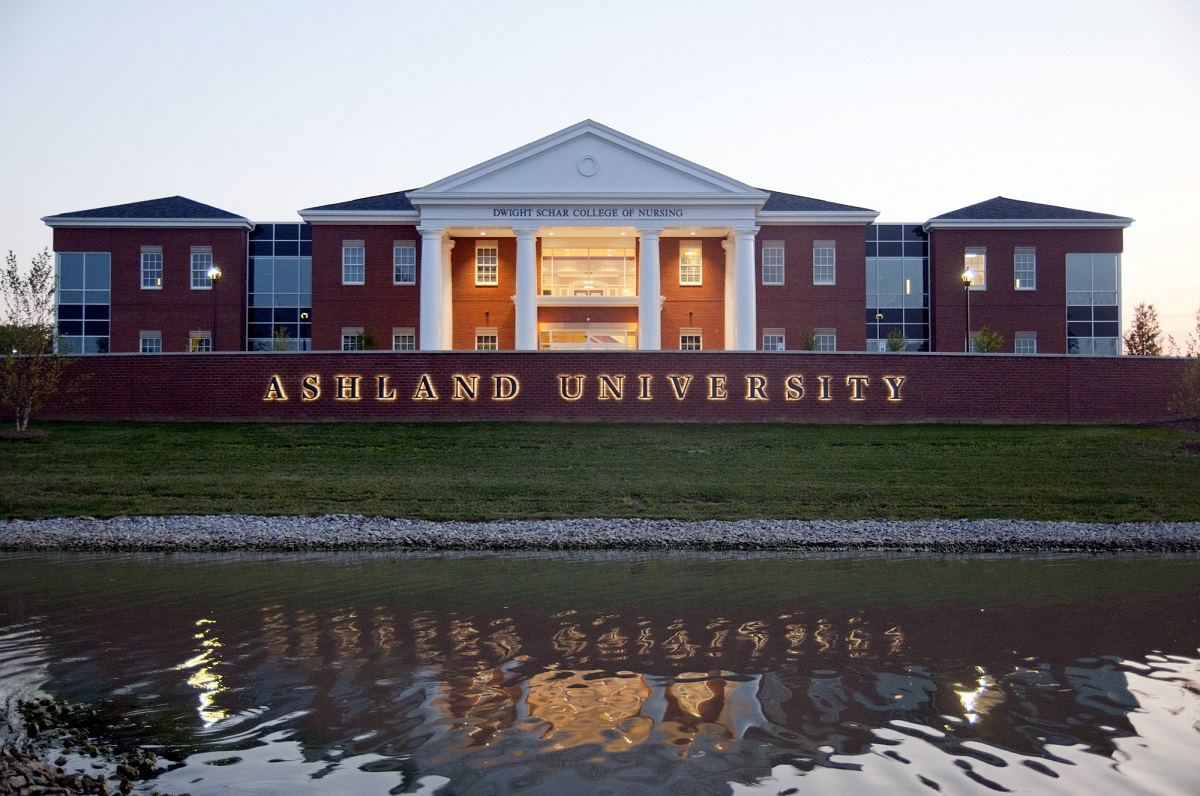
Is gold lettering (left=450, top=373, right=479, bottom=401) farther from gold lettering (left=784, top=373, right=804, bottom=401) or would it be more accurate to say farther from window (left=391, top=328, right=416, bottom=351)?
window (left=391, top=328, right=416, bottom=351)

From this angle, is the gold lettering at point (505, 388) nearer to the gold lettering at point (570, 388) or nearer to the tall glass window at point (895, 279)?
the gold lettering at point (570, 388)

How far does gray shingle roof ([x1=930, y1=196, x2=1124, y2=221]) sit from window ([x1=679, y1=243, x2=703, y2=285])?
11011 millimetres

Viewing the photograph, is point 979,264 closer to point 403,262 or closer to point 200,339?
point 403,262

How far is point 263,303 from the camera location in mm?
45750

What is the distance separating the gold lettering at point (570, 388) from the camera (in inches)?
1142

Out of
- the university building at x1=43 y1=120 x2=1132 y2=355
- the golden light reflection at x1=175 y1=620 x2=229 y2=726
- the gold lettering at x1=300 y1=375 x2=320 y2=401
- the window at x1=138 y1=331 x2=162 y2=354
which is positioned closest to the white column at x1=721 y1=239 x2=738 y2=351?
the university building at x1=43 y1=120 x2=1132 y2=355

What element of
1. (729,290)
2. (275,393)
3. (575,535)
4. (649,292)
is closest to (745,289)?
(729,290)

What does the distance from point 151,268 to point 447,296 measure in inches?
538

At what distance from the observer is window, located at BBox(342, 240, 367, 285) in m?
42.9

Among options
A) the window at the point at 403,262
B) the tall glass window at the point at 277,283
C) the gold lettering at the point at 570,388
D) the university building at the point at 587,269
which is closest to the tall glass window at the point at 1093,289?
the university building at the point at 587,269

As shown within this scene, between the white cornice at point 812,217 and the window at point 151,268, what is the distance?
26169 mm

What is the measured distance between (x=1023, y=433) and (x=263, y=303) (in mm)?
32870

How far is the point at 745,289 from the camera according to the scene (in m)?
39.3

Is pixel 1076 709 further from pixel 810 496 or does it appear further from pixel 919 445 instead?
pixel 919 445
